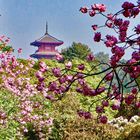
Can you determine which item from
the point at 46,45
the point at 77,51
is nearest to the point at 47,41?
the point at 46,45

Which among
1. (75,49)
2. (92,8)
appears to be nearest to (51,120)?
(92,8)

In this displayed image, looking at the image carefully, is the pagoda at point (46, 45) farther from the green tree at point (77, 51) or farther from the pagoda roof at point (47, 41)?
the green tree at point (77, 51)

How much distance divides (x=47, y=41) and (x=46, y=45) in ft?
7.71

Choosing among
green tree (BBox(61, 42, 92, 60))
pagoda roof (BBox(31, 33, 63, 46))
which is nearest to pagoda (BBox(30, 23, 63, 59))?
pagoda roof (BBox(31, 33, 63, 46))

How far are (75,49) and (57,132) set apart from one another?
170 feet

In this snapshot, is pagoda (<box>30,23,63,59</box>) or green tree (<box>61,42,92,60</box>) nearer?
green tree (<box>61,42,92,60</box>)

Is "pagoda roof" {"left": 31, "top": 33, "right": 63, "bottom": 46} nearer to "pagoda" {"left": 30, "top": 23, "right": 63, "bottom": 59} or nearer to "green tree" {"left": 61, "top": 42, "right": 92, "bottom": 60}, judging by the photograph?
"pagoda" {"left": 30, "top": 23, "right": 63, "bottom": 59}

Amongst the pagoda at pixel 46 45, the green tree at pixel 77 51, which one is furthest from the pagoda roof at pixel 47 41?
the green tree at pixel 77 51

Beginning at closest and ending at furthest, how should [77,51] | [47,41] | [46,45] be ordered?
1. [77,51]
2. [47,41]
3. [46,45]

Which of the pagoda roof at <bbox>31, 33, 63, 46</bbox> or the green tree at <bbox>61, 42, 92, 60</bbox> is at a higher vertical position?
the pagoda roof at <bbox>31, 33, 63, 46</bbox>

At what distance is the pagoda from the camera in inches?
4449

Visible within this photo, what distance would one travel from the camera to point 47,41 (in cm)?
11344

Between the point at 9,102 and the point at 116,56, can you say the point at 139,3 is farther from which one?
the point at 9,102

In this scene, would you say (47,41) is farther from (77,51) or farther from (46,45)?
(77,51)
